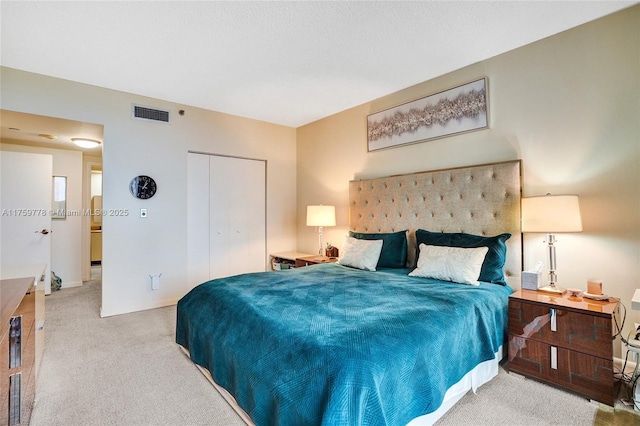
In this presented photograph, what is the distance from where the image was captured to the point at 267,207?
4.95m

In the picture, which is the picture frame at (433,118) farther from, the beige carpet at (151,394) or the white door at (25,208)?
the white door at (25,208)

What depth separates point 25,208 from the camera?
4.46 metres

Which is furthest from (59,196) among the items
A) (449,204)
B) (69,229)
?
(449,204)

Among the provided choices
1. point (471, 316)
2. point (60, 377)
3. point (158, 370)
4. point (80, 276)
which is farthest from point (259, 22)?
point (80, 276)

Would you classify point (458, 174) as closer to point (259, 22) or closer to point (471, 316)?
point (471, 316)

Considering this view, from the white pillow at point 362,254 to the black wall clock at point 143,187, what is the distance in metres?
2.46

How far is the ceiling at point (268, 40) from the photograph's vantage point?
7.29ft

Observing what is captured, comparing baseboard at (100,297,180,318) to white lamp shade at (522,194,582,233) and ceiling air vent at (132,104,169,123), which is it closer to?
ceiling air vent at (132,104,169,123)

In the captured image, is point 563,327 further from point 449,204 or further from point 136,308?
point 136,308

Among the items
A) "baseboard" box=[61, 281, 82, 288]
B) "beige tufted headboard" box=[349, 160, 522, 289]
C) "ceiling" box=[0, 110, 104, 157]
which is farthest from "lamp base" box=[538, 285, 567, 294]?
"baseboard" box=[61, 281, 82, 288]

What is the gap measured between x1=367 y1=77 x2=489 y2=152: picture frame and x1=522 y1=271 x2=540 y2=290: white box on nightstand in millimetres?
1363

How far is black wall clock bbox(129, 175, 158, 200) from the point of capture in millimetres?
3758

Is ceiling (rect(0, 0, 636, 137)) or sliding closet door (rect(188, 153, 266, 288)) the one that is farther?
sliding closet door (rect(188, 153, 266, 288))

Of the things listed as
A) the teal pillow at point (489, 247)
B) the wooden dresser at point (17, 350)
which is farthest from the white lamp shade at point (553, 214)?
the wooden dresser at point (17, 350)
